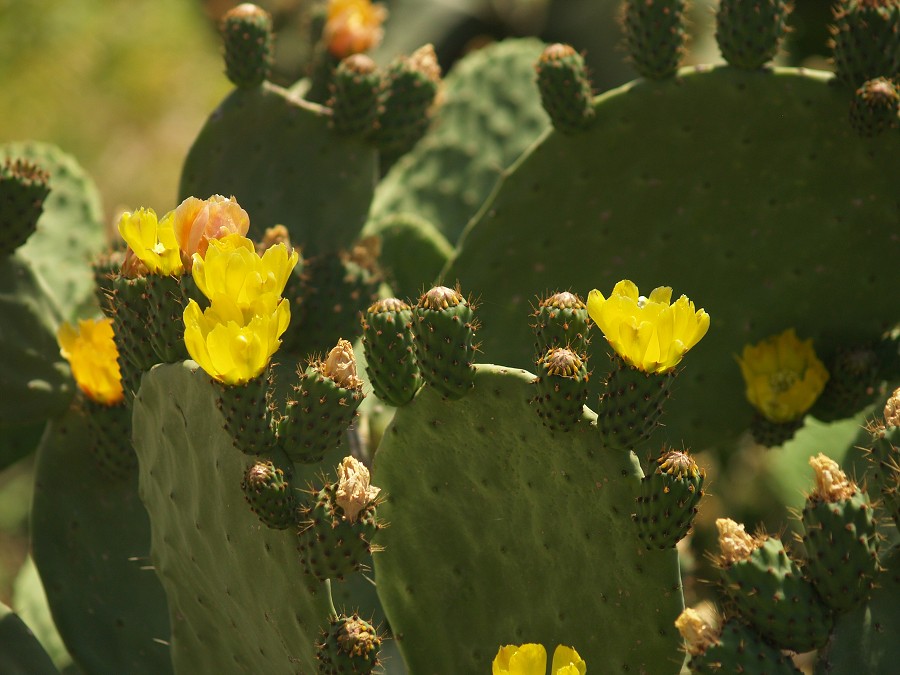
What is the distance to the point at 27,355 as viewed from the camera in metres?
2.10

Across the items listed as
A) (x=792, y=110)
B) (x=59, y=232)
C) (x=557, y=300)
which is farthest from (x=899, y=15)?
(x=59, y=232)

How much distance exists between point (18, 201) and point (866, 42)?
1.48m

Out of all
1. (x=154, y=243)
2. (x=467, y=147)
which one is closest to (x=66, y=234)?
(x=467, y=147)

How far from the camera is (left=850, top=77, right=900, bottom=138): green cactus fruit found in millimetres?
1955

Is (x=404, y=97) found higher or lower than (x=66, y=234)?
higher

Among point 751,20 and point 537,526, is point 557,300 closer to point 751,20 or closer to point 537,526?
point 537,526

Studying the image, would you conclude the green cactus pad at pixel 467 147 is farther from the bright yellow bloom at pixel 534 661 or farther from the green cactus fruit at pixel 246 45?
the bright yellow bloom at pixel 534 661

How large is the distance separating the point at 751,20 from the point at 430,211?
46.1 inches

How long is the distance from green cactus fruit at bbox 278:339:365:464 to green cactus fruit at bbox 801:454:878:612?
0.58 meters

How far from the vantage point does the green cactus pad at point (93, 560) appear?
203 cm

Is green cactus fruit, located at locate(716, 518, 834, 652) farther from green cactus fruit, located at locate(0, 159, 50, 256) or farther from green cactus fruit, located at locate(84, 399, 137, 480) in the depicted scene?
green cactus fruit, located at locate(0, 159, 50, 256)

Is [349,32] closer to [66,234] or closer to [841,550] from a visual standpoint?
[66,234]

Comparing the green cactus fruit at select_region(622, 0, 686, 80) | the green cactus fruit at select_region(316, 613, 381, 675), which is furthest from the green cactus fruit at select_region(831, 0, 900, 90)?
the green cactus fruit at select_region(316, 613, 381, 675)

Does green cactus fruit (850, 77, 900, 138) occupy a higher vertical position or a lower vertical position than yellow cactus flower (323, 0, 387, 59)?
higher
